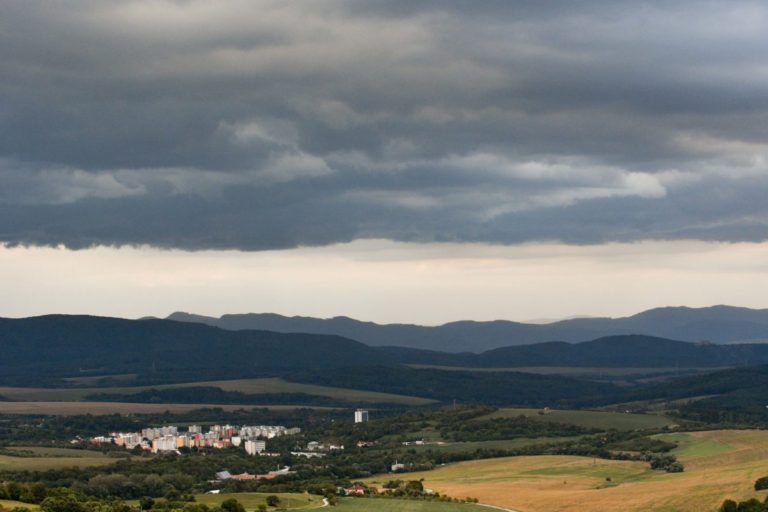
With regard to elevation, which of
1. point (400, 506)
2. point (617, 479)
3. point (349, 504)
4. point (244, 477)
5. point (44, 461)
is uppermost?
point (44, 461)

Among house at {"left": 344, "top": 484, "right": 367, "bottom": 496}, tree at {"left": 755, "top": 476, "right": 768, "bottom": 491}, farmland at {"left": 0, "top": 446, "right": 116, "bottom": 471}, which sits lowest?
house at {"left": 344, "top": 484, "right": 367, "bottom": 496}

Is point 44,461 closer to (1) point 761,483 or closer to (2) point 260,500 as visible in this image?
(2) point 260,500

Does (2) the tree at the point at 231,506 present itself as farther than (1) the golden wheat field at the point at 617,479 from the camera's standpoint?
No

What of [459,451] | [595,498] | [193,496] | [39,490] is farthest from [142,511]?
[459,451]

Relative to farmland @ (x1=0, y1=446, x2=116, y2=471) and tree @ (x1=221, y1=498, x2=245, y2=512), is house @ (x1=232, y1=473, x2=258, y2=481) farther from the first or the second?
tree @ (x1=221, y1=498, x2=245, y2=512)

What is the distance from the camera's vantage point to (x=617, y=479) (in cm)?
15300

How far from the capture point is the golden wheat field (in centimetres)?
12356

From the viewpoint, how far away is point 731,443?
182m

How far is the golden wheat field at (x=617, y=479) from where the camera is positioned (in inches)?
4865

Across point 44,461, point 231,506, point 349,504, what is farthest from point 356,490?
point 44,461

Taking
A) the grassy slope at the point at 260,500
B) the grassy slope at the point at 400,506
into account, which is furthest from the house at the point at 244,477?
the grassy slope at the point at 400,506

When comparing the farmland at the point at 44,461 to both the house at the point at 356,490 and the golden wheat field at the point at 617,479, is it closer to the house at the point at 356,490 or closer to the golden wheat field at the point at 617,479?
Result: the golden wheat field at the point at 617,479

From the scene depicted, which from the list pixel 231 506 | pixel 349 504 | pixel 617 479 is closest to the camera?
pixel 231 506

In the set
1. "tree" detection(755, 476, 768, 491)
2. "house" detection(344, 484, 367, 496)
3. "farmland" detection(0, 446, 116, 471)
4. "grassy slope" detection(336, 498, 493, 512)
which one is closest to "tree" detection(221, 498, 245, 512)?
"grassy slope" detection(336, 498, 493, 512)
